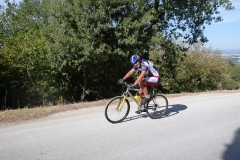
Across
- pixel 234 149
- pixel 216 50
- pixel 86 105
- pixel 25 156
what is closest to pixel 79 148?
pixel 25 156

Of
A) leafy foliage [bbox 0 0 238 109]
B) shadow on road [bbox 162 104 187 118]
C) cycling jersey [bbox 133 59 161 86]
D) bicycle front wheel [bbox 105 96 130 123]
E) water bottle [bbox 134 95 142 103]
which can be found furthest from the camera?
leafy foliage [bbox 0 0 238 109]

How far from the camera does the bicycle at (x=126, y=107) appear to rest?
616 cm

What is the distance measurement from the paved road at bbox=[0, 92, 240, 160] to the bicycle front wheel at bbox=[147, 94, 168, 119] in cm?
19

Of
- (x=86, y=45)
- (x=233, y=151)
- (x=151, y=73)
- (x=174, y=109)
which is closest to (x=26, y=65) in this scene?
(x=86, y=45)

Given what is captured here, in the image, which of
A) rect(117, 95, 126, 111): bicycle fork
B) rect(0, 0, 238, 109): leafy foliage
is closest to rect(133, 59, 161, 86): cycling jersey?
rect(117, 95, 126, 111): bicycle fork

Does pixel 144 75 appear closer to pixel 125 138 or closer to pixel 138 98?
pixel 138 98

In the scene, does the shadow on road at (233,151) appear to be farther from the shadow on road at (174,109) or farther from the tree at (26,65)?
the tree at (26,65)

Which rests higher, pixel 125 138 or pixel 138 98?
pixel 138 98

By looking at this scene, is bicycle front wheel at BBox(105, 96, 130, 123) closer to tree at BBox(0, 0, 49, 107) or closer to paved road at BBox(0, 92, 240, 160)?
paved road at BBox(0, 92, 240, 160)

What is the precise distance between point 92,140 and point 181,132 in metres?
2.19

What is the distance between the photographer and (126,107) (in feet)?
21.2

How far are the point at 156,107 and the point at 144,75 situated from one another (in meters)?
1.28

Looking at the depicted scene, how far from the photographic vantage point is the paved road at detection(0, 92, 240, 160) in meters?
4.18

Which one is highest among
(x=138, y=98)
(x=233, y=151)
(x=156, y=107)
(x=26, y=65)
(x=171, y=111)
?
(x=26, y=65)
